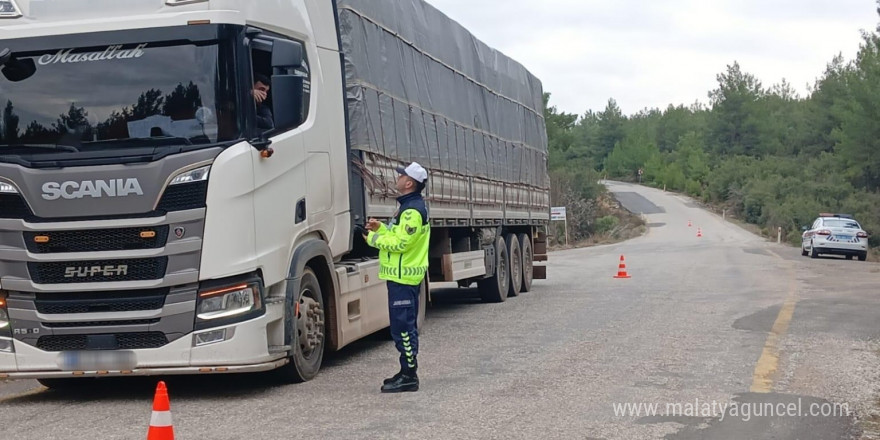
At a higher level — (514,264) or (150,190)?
(150,190)

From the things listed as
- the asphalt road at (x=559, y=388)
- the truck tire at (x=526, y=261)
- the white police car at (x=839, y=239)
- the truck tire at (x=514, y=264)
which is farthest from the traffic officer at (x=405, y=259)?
the white police car at (x=839, y=239)

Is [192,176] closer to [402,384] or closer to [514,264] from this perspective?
[402,384]

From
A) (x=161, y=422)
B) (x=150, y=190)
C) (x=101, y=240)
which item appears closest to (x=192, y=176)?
(x=150, y=190)

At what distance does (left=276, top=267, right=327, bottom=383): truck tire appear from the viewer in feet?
27.9

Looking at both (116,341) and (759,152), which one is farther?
(759,152)

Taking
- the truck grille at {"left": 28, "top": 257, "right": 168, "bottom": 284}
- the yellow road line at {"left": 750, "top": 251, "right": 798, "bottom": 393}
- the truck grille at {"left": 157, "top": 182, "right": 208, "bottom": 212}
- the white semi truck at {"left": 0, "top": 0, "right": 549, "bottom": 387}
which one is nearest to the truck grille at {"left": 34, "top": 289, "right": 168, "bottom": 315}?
the white semi truck at {"left": 0, "top": 0, "right": 549, "bottom": 387}

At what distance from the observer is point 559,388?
329 inches

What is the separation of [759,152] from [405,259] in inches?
4415

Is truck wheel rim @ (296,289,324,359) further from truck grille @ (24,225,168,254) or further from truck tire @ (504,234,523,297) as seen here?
truck tire @ (504,234,523,297)

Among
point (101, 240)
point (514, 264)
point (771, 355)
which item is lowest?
point (771, 355)

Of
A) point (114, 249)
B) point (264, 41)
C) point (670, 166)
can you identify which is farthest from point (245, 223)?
point (670, 166)

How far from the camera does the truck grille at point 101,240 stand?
296 inches

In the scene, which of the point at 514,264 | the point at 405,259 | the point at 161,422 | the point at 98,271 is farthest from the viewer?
the point at 514,264

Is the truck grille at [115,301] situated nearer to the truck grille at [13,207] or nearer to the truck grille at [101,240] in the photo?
the truck grille at [101,240]
